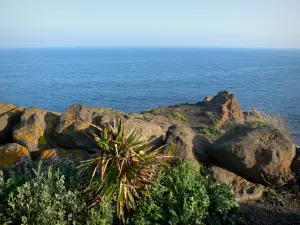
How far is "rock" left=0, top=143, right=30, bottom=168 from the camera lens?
9.63 m

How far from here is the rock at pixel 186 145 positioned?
390 inches

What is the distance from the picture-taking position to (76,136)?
10508 mm

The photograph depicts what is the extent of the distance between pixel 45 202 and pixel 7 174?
239 centimetres

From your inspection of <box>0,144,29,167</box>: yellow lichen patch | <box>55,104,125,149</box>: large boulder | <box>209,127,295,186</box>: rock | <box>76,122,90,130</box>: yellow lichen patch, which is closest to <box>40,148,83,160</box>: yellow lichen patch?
<box>55,104,125,149</box>: large boulder

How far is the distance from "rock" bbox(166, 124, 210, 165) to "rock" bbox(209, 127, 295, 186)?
25.9 inches

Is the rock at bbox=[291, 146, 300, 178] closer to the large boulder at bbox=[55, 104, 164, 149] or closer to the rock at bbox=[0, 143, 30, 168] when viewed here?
the large boulder at bbox=[55, 104, 164, 149]

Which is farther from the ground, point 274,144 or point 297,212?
point 274,144

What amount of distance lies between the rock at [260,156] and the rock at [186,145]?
2.16ft

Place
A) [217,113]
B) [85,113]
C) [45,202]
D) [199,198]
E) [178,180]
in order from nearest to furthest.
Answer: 1. [45,202]
2. [199,198]
3. [178,180]
4. [85,113]
5. [217,113]

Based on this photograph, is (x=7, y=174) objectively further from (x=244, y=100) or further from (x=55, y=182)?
(x=244, y=100)

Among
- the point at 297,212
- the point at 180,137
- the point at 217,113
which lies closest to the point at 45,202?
the point at 180,137

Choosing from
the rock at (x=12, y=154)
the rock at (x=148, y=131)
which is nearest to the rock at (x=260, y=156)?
the rock at (x=148, y=131)

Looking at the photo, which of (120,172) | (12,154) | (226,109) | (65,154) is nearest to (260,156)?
(120,172)

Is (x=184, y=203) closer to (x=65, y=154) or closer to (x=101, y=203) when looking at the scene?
(x=101, y=203)
